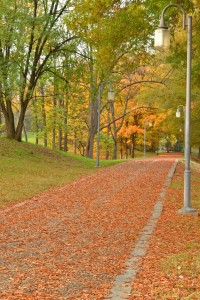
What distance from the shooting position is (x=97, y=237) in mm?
9773

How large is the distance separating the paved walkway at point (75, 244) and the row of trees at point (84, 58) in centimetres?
592

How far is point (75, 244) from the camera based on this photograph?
9062mm

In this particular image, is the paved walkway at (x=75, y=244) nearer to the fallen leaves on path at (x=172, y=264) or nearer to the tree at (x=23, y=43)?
the fallen leaves on path at (x=172, y=264)

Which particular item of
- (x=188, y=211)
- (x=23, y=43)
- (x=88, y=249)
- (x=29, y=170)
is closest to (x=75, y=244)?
(x=88, y=249)

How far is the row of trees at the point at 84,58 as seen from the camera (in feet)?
56.7

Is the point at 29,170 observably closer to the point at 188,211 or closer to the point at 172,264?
the point at 188,211

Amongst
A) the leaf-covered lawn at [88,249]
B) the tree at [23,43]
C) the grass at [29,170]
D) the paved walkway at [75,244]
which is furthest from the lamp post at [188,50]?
the tree at [23,43]

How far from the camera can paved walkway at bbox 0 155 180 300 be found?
20.7 ft

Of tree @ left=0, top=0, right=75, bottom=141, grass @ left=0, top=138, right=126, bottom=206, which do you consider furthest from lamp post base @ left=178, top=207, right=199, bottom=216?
tree @ left=0, top=0, right=75, bottom=141

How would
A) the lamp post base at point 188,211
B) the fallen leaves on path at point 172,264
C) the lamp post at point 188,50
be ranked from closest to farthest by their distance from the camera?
the fallen leaves on path at point 172,264 → the lamp post at point 188,50 → the lamp post base at point 188,211

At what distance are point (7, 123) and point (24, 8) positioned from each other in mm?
8255

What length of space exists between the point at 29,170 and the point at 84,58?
10862 mm

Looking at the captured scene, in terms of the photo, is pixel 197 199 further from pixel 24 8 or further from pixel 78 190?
pixel 24 8

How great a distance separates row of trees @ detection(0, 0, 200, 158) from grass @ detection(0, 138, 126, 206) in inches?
103
